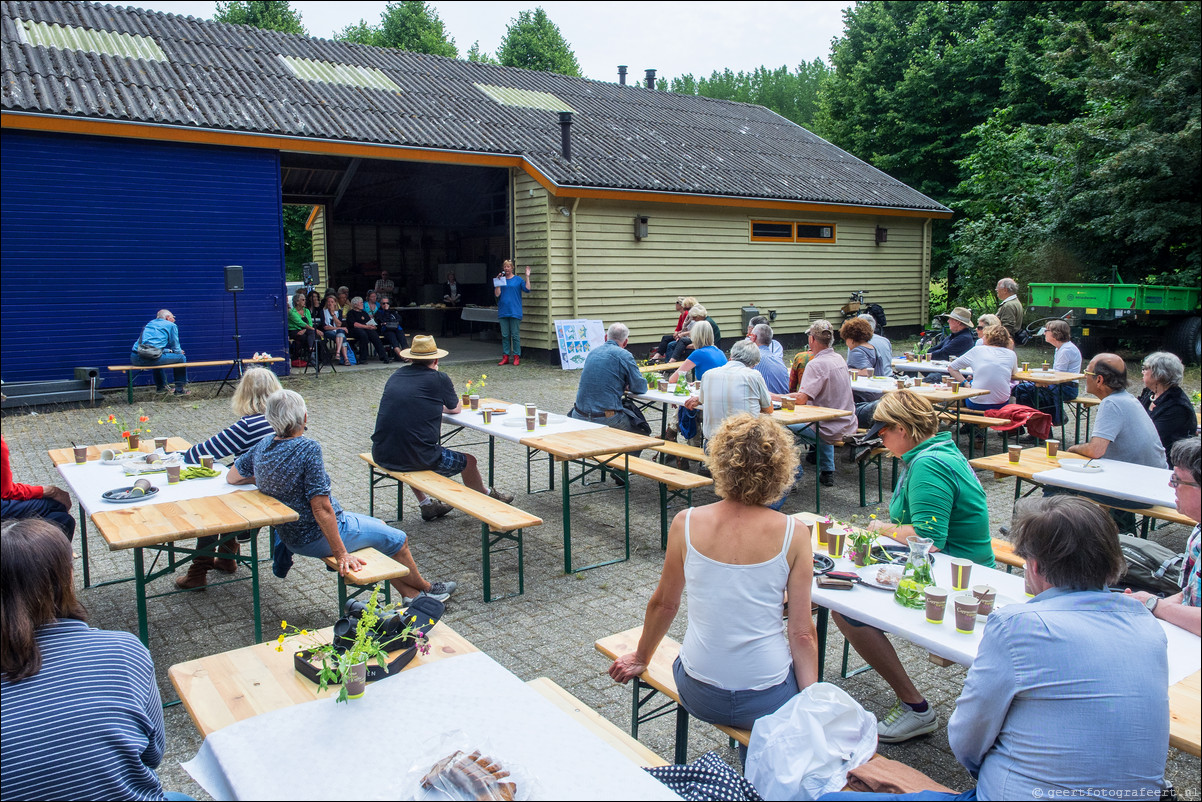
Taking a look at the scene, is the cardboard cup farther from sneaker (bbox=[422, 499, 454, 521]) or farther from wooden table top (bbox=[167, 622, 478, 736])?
sneaker (bbox=[422, 499, 454, 521])

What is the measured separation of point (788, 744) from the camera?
91.4 inches

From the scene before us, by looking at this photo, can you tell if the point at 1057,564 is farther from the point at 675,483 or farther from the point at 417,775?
the point at 675,483

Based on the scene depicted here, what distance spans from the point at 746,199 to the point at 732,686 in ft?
49.0

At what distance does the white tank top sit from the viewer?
2623mm

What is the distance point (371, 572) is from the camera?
3957 mm

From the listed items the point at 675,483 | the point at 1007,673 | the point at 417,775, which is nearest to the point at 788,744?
the point at 1007,673

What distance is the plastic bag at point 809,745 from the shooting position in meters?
2.27

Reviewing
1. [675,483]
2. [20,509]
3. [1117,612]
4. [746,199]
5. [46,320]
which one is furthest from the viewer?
[746,199]

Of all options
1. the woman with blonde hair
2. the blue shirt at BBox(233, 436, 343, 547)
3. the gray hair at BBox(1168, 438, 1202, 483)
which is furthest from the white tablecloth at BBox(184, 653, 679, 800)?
the gray hair at BBox(1168, 438, 1202, 483)

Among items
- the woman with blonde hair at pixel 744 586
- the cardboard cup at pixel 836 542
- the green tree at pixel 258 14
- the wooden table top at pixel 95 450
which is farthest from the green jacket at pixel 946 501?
the green tree at pixel 258 14

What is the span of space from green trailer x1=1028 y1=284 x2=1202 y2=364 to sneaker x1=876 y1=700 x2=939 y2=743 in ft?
44.1

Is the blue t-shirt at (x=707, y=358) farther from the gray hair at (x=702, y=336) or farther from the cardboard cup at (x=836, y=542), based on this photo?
the cardboard cup at (x=836, y=542)

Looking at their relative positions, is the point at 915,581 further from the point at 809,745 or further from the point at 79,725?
the point at 79,725

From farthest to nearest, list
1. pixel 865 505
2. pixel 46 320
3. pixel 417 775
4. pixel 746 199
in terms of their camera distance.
Answer: 1. pixel 746 199
2. pixel 46 320
3. pixel 865 505
4. pixel 417 775
